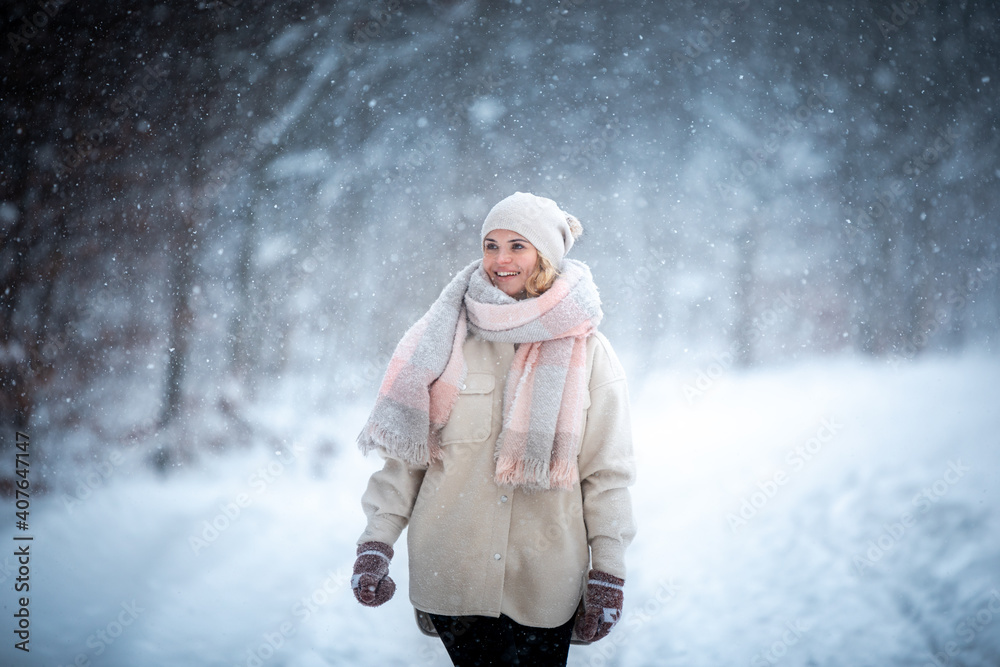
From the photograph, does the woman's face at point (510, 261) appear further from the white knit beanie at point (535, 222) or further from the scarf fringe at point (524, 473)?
the scarf fringe at point (524, 473)

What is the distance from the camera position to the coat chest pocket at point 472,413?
135cm

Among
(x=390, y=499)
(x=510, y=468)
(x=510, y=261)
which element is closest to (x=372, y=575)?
(x=390, y=499)

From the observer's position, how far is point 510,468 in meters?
1.27

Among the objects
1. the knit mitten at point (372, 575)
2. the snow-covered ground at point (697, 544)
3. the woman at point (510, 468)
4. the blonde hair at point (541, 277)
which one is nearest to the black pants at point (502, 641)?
the woman at point (510, 468)

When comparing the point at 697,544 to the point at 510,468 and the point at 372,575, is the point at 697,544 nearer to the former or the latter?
the point at 510,468

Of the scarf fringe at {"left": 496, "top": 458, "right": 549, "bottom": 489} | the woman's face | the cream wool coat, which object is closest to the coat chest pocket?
the cream wool coat

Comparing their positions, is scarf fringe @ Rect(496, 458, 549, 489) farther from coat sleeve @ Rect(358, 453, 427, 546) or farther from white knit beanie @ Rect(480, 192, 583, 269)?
white knit beanie @ Rect(480, 192, 583, 269)

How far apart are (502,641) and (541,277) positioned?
876 millimetres

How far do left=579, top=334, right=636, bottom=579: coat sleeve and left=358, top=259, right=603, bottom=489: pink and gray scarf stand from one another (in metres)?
0.04

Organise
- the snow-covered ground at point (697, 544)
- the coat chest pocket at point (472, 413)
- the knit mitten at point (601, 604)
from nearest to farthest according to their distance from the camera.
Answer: the knit mitten at point (601, 604) < the coat chest pocket at point (472, 413) < the snow-covered ground at point (697, 544)

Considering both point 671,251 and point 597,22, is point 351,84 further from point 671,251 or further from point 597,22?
point 671,251

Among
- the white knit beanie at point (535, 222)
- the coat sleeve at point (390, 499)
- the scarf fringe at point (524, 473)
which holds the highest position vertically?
the white knit beanie at point (535, 222)

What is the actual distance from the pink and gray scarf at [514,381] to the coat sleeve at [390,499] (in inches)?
3.4

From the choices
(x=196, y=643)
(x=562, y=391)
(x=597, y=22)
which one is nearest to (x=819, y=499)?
(x=562, y=391)
